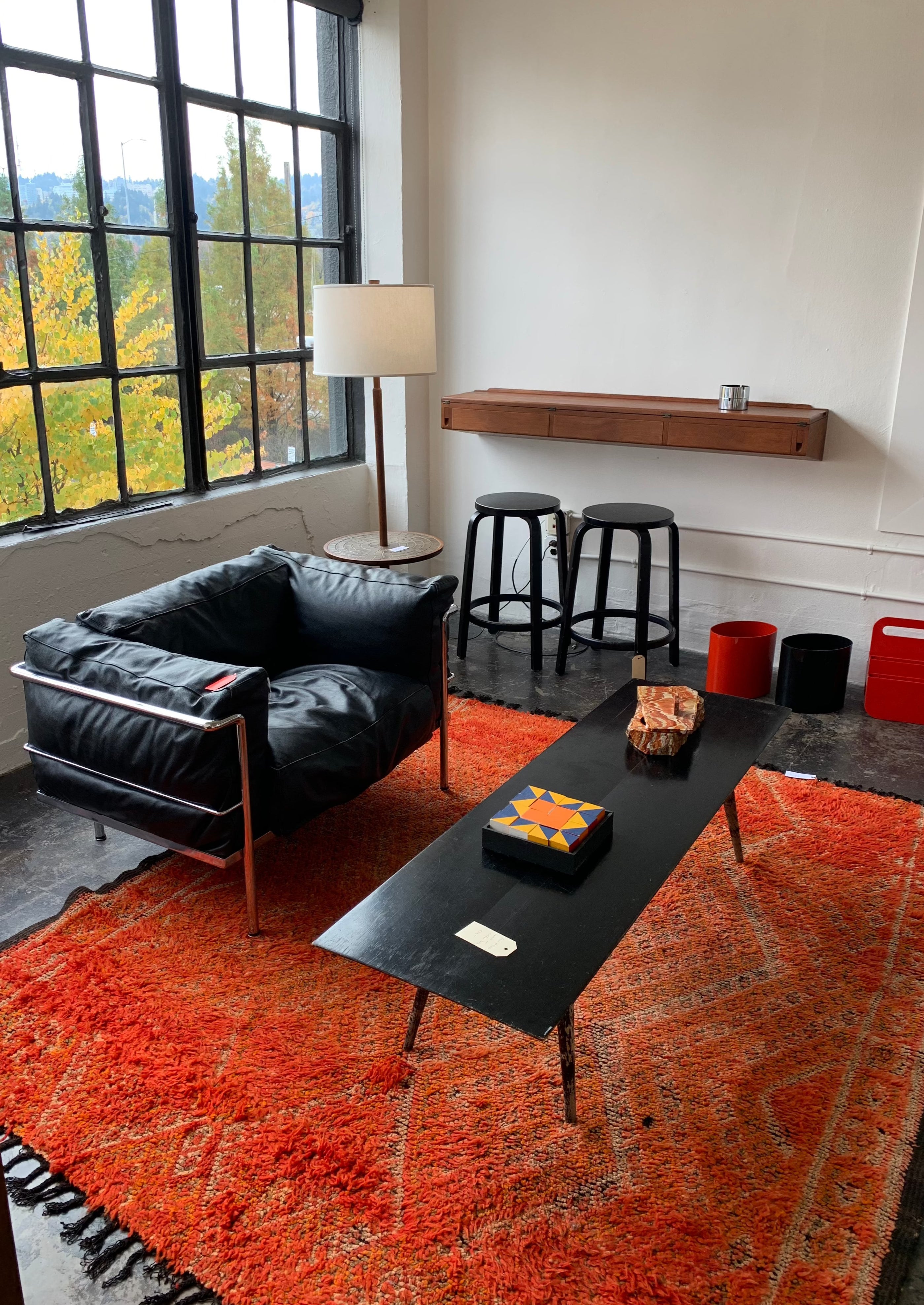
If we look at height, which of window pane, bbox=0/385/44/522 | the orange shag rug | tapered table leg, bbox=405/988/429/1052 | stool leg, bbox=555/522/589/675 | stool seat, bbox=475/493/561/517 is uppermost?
window pane, bbox=0/385/44/522

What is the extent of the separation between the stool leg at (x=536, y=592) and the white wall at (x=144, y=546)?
935 millimetres

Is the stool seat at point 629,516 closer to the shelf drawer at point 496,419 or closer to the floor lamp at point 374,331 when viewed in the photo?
the shelf drawer at point 496,419

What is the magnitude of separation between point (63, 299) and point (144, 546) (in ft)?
2.70

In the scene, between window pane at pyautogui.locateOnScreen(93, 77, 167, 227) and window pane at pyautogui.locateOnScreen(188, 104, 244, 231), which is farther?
window pane at pyautogui.locateOnScreen(188, 104, 244, 231)

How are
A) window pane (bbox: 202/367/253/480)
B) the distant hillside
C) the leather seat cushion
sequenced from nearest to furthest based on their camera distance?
1. the leather seat cushion
2. the distant hillside
3. window pane (bbox: 202/367/253/480)

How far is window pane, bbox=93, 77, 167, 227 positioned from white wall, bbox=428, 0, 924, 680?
1324 millimetres

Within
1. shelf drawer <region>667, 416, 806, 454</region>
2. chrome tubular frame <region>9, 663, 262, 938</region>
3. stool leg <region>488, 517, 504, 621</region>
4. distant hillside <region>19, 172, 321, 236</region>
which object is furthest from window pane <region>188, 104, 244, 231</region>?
chrome tubular frame <region>9, 663, 262, 938</region>

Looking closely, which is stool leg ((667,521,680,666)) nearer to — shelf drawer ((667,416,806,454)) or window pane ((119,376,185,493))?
shelf drawer ((667,416,806,454))

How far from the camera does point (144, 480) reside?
3666 millimetres

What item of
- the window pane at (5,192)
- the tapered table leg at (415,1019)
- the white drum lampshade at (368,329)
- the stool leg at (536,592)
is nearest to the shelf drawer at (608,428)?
the stool leg at (536,592)

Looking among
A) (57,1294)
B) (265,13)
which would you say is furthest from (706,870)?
(265,13)

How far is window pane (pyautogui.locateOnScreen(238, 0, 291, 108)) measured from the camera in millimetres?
3791

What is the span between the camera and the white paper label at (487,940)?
1.70 meters

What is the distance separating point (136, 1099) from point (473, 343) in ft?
11.3
